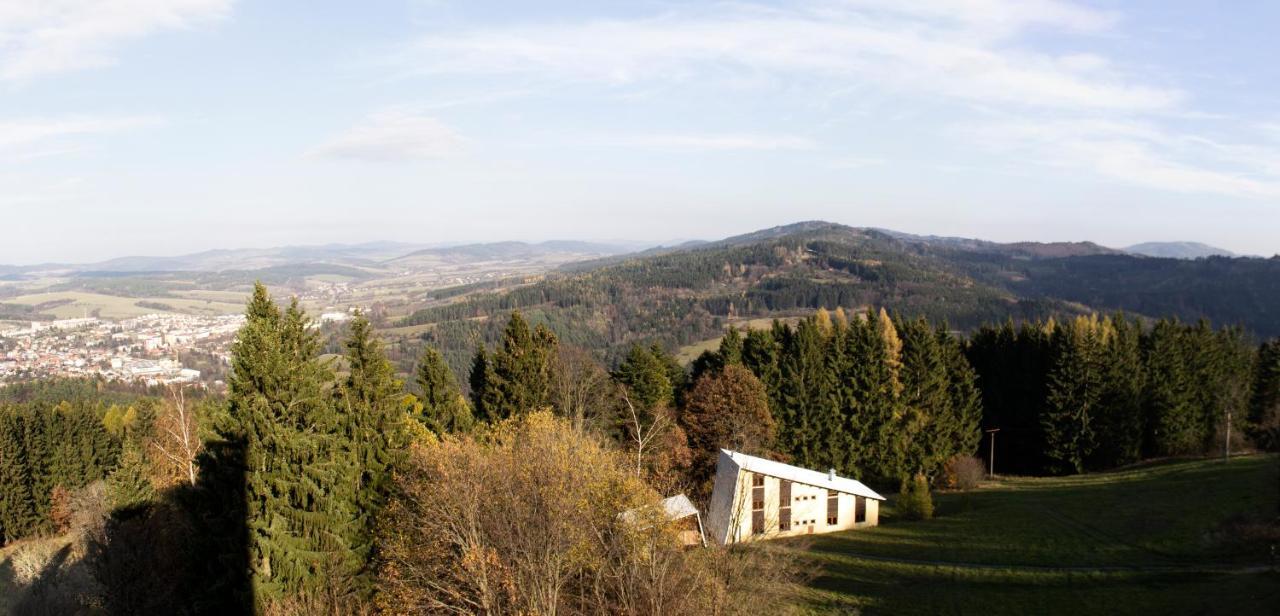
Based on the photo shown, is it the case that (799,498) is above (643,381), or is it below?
below

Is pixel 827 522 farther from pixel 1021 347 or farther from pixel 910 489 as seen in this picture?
pixel 1021 347

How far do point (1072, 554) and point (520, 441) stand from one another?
2726cm

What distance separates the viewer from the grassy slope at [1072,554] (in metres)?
28.5

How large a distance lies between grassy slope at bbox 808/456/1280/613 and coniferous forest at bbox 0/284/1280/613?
7.73 m

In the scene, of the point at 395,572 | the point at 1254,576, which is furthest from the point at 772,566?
the point at 1254,576

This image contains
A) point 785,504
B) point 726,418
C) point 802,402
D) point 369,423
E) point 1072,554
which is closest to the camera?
point 369,423

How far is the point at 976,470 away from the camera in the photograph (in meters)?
54.5

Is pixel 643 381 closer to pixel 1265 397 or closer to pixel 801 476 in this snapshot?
pixel 801 476

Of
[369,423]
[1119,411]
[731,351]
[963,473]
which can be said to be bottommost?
[963,473]

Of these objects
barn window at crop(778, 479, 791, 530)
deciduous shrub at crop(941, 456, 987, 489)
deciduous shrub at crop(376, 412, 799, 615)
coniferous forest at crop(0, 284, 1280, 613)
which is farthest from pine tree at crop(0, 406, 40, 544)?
deciduous shrub at crop(941, 456, 987, 489)

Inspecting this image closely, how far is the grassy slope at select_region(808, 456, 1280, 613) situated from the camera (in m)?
28.5

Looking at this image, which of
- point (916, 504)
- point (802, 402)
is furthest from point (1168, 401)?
point (802, 402)

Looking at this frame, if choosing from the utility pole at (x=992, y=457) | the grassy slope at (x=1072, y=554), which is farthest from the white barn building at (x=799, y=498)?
the utility pole at (x=992, y=457)

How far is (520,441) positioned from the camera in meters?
26.3
